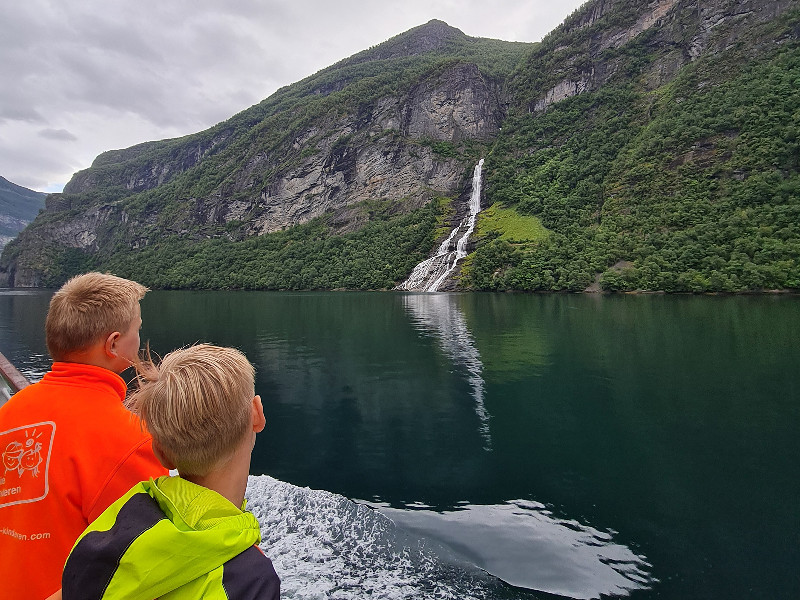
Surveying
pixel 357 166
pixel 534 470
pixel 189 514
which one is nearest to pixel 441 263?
pixel 357 166

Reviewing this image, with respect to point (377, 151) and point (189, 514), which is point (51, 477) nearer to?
point (189, 514)

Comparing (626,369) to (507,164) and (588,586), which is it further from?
(507,164)

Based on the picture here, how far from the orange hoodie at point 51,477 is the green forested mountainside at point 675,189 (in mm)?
64332

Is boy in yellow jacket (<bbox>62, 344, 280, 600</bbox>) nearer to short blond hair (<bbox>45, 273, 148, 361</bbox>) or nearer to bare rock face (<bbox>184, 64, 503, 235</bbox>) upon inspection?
short blond hair (<bbox>45, 273, 148, 361</bbox>)

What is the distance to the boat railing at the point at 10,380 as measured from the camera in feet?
15.2

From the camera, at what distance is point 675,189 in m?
77.8

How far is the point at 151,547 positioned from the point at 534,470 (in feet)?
31.3

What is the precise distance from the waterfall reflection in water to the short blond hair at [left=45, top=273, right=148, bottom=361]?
9722mm

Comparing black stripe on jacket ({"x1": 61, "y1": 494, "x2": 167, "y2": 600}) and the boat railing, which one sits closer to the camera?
black stripe on jacket ({"x1": 61, "y1": 494, "x2": 167, "y2": 600})

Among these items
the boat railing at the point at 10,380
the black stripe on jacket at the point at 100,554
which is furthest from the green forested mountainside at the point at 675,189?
the black stripe on jacket at the point at 100,554

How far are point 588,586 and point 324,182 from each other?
151414mm

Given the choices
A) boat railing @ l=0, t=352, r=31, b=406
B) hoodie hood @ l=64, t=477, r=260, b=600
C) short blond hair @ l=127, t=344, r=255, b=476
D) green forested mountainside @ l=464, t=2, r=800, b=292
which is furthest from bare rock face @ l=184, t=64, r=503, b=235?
hoodie hood @ l=64, t=477, r=260, b=600

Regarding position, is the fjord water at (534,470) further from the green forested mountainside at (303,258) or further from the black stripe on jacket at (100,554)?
the green forested mountainside at (303,258)

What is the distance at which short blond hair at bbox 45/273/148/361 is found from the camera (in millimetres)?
2609
